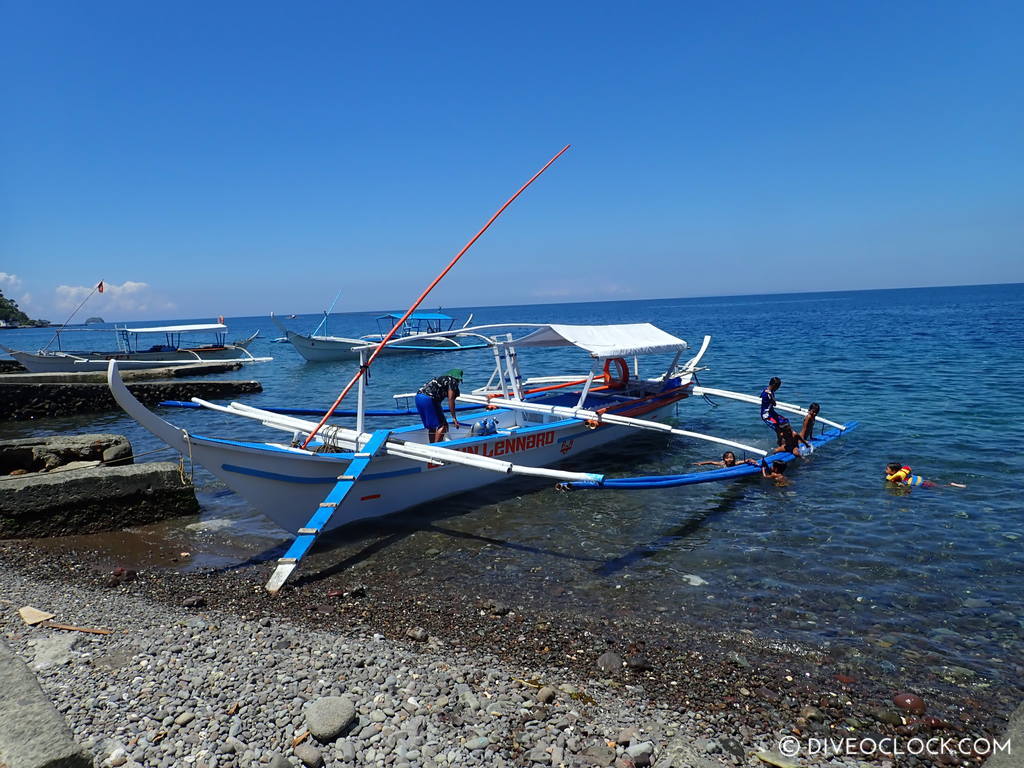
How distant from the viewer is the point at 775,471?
1143 centimetres

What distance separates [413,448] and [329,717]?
469cm

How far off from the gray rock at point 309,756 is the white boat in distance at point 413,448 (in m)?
3.22

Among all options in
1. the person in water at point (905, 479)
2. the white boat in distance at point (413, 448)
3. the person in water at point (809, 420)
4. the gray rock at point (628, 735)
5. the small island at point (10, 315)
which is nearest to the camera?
the gray rock at point (628, 735)

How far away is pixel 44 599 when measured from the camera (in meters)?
6.82

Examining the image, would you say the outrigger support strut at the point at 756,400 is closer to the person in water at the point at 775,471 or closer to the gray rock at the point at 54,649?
the person in water at the point at 775,471

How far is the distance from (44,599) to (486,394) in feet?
29.8

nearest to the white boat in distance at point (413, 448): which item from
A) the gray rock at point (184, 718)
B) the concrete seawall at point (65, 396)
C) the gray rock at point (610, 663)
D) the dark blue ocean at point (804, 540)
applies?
the dark blue ocean at point (804, 540)

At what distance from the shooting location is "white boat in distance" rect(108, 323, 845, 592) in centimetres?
796

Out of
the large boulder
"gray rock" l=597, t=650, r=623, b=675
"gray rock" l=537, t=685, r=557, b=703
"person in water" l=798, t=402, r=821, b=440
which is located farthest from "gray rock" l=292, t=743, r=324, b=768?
"person in water" l=798, t=402, r=821, b=440

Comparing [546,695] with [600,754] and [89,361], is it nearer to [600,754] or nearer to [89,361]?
[600,754]

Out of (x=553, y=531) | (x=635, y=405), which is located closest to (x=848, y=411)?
(x=635, y=405)

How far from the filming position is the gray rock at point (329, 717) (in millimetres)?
4359

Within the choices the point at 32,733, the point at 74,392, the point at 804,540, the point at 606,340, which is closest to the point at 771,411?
the point at 606,340

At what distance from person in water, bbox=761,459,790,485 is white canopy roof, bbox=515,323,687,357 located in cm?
349
